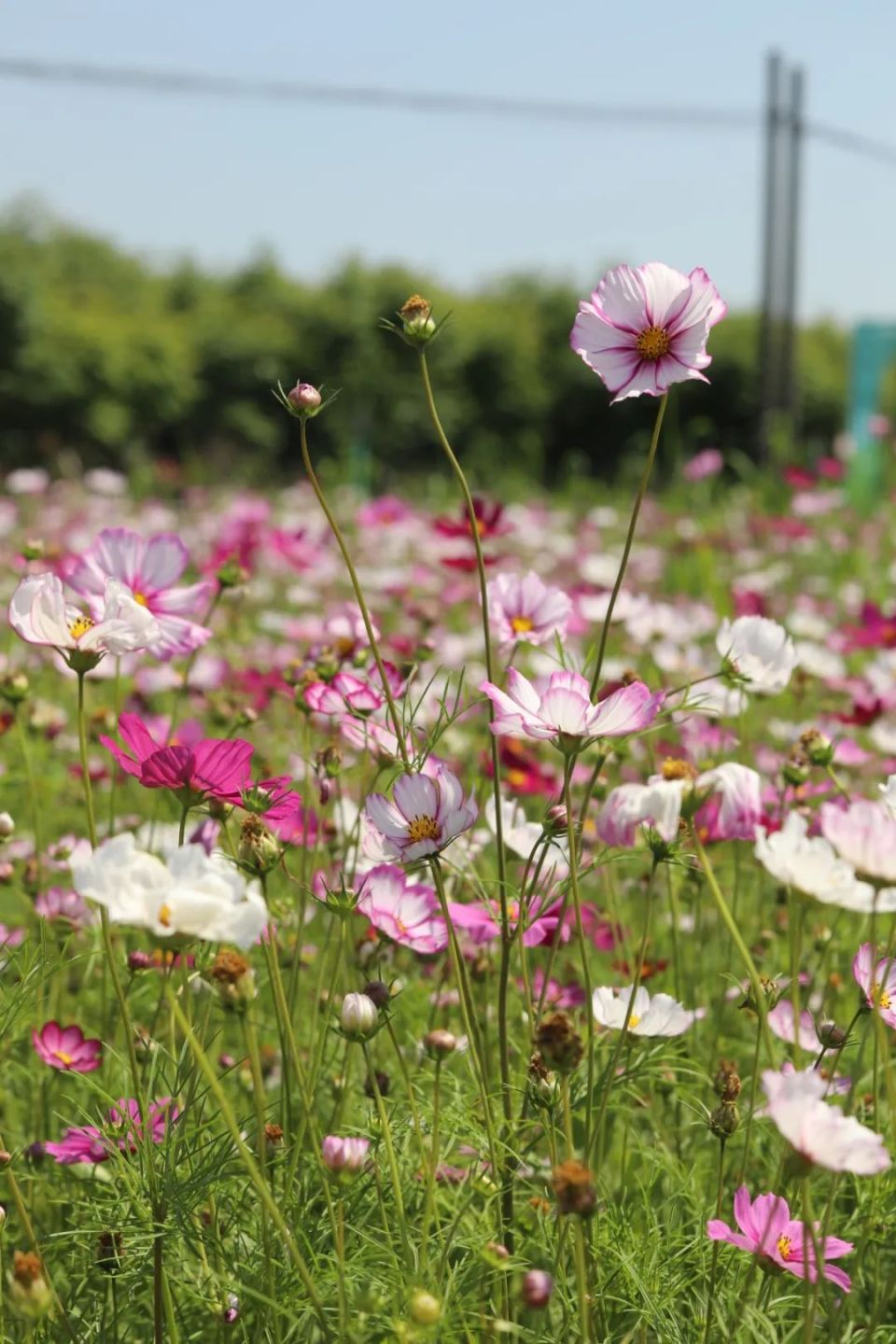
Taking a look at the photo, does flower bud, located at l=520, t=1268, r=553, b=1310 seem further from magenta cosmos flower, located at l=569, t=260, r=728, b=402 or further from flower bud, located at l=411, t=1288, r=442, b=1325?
magenta cosmos flower, located at l=569, t=260, r=728, b=402

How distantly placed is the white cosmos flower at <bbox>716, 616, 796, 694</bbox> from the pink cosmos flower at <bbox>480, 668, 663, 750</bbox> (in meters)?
0.22

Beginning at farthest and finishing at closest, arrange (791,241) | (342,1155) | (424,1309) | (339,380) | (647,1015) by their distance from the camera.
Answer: (339,380) < (791,241) < (647,1015) < (342,1155) < (424,1309)

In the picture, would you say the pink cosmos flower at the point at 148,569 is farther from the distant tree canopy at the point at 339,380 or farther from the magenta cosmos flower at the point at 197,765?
the distant tree canopy at the point at 339,380

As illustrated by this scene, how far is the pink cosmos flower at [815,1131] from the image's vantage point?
0.51 meters

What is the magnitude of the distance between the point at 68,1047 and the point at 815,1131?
65 centimetres

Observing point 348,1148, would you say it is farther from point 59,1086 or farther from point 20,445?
point 20,445

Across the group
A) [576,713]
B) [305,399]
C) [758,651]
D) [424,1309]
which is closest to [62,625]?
[305,399]

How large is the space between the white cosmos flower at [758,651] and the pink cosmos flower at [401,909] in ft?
0.85

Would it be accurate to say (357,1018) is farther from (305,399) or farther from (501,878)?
(305,399)

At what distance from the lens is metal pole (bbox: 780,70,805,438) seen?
6.98 meters

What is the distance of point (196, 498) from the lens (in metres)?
4.62

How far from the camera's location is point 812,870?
0.57 metres

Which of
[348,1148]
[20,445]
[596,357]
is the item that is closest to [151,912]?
[348,1148]

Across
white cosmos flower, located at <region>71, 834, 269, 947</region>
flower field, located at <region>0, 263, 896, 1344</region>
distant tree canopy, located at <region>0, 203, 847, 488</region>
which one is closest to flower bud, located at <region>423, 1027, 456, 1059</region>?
flower field, located at <region>0, 263, 896, 1344</region>
